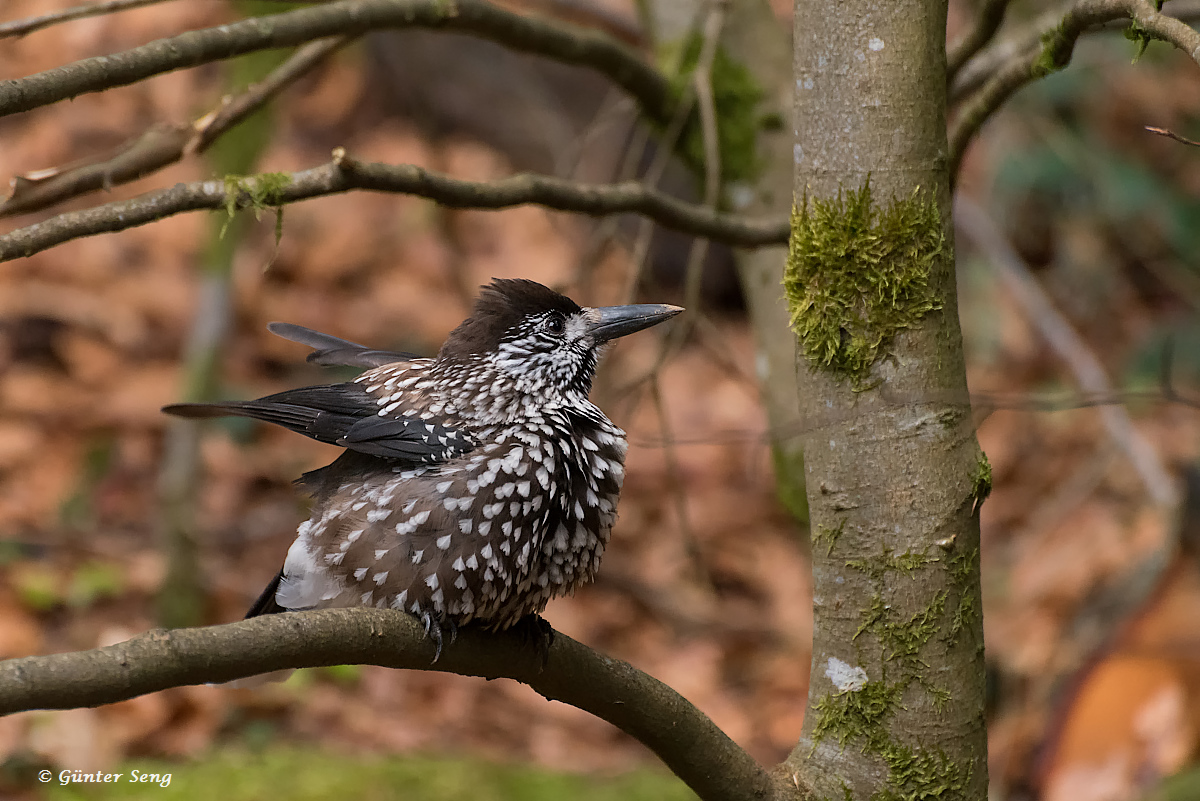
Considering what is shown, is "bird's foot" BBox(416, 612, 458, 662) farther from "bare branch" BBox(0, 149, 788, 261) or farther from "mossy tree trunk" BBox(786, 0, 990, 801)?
"bare branch" BBox(0, 149, 788, 261)

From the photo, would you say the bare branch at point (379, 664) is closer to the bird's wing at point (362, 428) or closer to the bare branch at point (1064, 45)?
the bird's wing at point (362, 428)

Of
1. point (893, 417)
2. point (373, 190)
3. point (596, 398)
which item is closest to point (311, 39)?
point (373, 190)

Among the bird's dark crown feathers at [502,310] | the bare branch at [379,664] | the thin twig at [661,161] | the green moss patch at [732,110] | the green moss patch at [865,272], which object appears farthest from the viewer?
the green moss patch at [732,110]

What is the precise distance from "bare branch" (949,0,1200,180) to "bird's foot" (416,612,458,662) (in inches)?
61.3

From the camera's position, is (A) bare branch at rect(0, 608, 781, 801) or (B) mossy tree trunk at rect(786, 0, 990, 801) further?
(B) mossy tree trunk at rect(786, 0, 990, 801)

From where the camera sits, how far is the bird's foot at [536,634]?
2.29m

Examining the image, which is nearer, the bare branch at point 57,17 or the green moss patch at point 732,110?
the bare branch at point 57,17

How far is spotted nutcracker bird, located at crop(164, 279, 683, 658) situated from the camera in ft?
8.13

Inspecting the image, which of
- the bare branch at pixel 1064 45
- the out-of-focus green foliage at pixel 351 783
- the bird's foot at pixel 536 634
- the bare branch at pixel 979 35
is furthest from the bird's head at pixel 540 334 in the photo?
the out-of-focus green foliage at pixel 351 783

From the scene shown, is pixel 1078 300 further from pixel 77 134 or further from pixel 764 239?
pixel 77 134

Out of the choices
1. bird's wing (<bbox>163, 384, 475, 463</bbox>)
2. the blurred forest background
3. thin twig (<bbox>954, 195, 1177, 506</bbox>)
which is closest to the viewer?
bird's wing (<bbox>163, 384, 475, 463</bbox>)

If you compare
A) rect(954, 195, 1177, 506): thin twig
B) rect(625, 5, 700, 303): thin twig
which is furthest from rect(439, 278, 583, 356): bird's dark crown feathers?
rect(954, 195, 1177, 506): thin twig

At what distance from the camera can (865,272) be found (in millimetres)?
2301

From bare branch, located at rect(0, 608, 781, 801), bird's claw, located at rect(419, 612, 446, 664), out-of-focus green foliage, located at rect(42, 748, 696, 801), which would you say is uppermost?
bird's claw, located at rect(419, 612, 446, 664)
